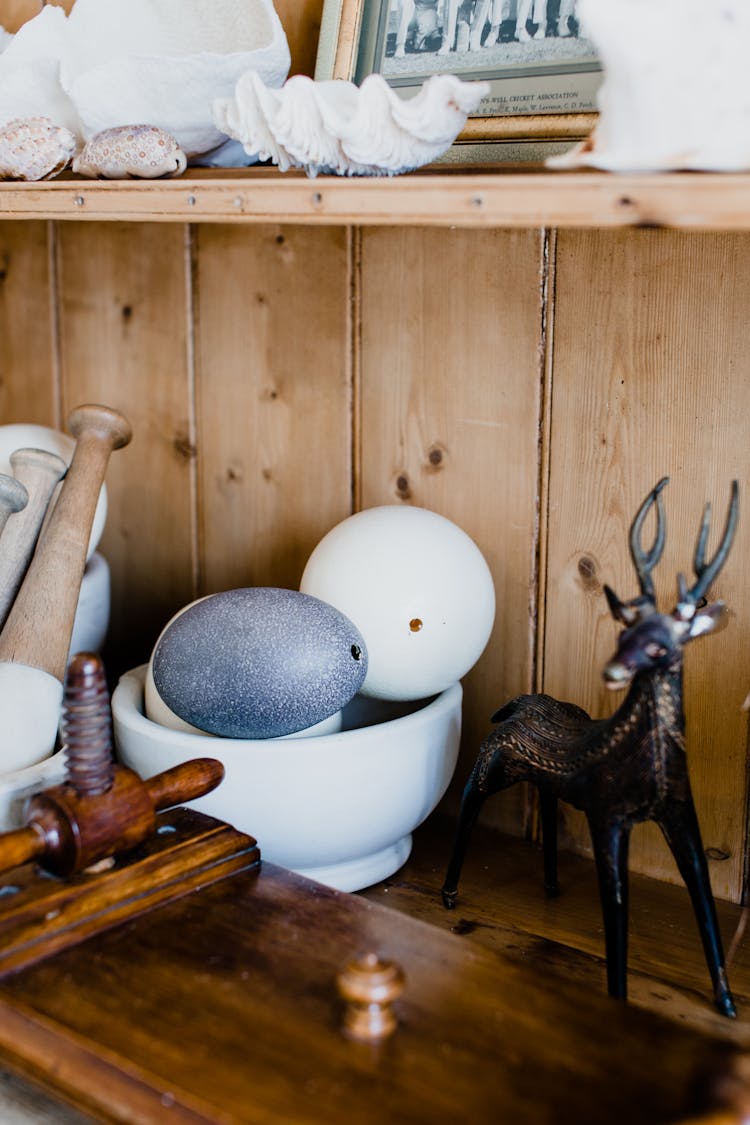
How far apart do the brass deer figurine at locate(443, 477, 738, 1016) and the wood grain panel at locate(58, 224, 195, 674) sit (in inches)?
23.8

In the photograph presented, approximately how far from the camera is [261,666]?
861 mm

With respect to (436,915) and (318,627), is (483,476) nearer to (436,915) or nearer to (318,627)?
(318,627)

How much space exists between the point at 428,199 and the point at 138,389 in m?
0.72

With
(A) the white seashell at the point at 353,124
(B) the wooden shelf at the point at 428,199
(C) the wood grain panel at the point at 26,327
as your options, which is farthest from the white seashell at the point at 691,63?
(C) the wood grain panel at the point at 26,327

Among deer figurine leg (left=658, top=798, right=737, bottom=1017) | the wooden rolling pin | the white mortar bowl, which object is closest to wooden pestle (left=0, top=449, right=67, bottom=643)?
the wooden rolling pin

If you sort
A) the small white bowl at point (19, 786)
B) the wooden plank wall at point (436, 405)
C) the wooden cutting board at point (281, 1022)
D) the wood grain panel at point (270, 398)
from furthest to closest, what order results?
the wood grain panel at point (270, 398)
the wooden plank wall at point (436, 405)
the small white bowl at point (19, 786)
the wooden cutting board at point (281, 1022)

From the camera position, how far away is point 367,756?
91 centimetres

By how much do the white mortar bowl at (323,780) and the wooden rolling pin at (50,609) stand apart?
0.21 feet

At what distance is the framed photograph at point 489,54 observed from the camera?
864 millimetres

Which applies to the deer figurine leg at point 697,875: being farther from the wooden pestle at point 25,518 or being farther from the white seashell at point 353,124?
the wooden pestle at point 25,518

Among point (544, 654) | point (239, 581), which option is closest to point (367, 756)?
point (544, 654)

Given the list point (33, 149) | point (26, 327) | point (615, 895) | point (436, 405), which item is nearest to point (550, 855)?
point (615, 895)

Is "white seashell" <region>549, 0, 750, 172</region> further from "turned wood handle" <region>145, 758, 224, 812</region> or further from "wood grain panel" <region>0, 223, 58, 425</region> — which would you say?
"wood grain panel" <region>0, 223, 58, 425</region>

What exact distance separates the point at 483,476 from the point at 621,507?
0.14 meters
